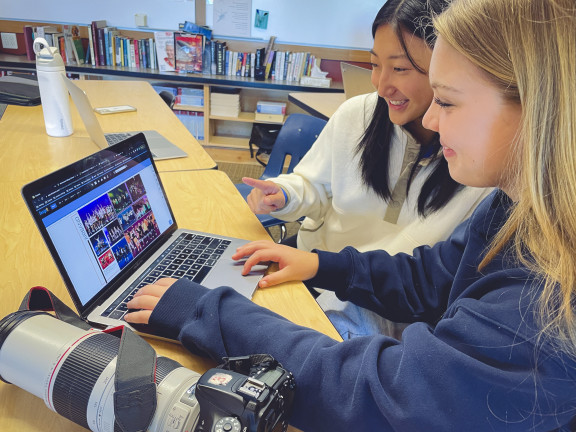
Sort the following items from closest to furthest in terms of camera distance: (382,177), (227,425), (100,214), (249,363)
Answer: (227,425), (249,363), (100,214), (382,177)

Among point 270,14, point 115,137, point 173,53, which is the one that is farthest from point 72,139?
point 270,14

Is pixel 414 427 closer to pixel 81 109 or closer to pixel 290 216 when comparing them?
pixel 290 216

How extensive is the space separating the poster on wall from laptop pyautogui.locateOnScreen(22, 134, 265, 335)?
3086 millimetres

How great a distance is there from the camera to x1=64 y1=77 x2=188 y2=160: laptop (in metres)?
1.34

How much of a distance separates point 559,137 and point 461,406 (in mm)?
319

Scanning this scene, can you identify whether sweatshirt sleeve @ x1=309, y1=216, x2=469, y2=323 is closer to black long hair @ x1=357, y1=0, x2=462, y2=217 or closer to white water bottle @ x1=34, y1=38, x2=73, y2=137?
black long hair @ x1=357, y1=0, x2=462, y2=217

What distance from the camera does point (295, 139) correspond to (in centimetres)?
180

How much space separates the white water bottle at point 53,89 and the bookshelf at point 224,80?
2092 mm

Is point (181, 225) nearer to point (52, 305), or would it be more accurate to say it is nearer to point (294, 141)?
point (52, 305)

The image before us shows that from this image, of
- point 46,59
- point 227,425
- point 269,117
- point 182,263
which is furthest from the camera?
point 269,117

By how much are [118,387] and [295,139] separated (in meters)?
1.43

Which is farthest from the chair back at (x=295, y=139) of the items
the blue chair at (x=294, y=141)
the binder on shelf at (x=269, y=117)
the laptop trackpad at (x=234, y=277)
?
the binder on shelf at (x=269, y=117)

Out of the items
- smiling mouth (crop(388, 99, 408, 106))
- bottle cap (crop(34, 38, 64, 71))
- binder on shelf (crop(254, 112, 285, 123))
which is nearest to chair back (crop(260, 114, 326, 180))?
smiling mouth (crop(388, 99, 408, 106))

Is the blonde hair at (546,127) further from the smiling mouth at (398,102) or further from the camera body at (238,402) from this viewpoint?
the smiling mouth at (398,102)
